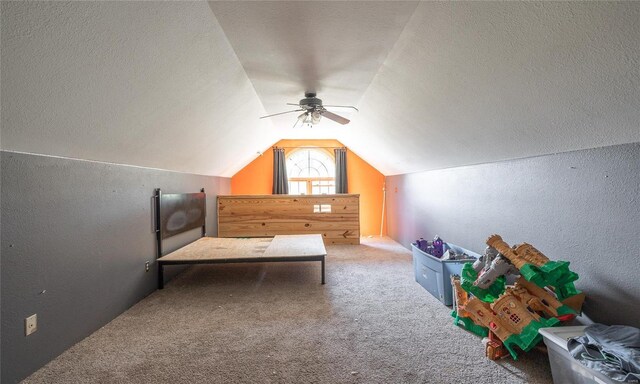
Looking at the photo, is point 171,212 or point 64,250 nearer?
point 64,250

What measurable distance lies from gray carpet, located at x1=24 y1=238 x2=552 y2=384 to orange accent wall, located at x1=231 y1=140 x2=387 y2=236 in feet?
11.1

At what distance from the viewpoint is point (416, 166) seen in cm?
→ 421

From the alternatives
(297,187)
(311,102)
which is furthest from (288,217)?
(311,102)

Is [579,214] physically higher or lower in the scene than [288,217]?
higher

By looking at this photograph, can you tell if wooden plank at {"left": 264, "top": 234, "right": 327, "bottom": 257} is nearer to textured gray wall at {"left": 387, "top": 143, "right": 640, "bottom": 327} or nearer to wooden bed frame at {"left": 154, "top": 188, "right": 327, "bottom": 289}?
wooden bed frame at {"left": 154, "top": 188, "right": 327, "bottom": 289}

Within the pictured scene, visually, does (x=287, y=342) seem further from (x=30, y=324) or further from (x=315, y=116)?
(x=315, y=116)

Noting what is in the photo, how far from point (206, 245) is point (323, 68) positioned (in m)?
2.67

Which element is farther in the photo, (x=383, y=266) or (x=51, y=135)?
(x=383, y=266)

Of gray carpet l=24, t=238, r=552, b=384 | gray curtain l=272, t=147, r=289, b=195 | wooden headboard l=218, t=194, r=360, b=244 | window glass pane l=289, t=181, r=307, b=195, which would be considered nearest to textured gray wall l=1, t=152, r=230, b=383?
gray carpet l=24, t=238, r=552, b=384

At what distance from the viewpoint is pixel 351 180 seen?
21.4ft

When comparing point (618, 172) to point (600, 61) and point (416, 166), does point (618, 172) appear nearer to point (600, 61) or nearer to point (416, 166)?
point (600, 61)

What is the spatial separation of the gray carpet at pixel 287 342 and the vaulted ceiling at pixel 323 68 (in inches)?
53.9

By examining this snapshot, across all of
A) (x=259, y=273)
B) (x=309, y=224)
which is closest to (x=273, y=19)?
(x=259, y=273)

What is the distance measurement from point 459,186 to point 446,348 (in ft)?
6.27
